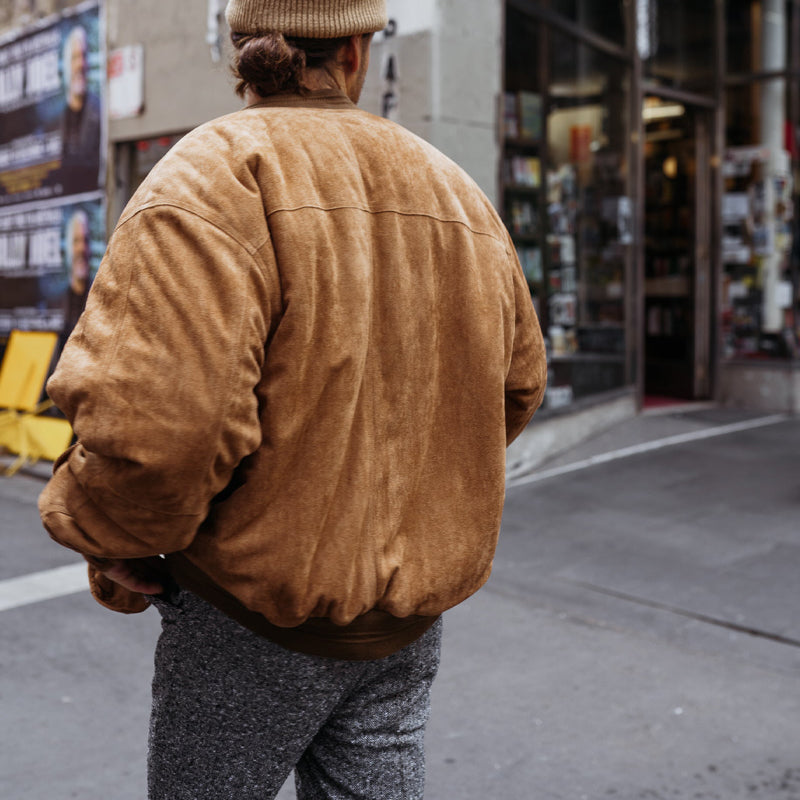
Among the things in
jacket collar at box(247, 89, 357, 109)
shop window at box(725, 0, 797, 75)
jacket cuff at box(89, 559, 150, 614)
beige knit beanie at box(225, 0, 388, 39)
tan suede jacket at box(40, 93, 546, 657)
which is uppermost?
shop window at box(725, 0, 797, 75)

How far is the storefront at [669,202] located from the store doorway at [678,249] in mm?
14

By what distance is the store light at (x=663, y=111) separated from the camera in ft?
33.1

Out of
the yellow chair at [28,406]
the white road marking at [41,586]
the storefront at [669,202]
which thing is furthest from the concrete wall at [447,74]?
the yellow chair at [28,406]

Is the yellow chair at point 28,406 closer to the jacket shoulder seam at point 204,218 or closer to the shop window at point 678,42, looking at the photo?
the shop window at point 678,42

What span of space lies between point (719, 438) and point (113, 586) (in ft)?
24.9

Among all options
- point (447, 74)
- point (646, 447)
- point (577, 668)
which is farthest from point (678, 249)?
point (577, 668)

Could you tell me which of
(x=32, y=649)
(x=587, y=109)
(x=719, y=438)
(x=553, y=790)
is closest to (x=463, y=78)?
(x=587, y=109)

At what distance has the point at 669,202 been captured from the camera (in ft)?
34.7

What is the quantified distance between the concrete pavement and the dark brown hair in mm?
2233

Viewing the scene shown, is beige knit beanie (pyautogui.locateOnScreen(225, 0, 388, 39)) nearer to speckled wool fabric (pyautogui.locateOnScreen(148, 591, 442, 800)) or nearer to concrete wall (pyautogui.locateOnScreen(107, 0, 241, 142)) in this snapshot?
speckled wool fabric (pyautogui.locateOnScreen(148, 591, 442, 800))

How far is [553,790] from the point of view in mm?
3143

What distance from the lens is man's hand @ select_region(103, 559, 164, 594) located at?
5.47ft

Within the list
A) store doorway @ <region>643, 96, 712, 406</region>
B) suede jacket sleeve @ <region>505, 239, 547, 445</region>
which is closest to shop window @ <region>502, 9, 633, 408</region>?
store doorway @ <region>643, 96, 712, 406</region>

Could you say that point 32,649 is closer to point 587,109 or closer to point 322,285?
point 322,285
